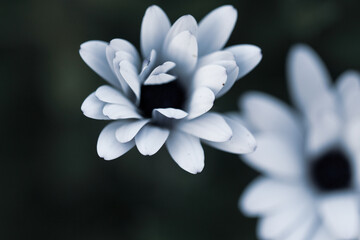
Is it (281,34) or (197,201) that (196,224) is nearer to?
(197,201)

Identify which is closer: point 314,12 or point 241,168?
point 314,12

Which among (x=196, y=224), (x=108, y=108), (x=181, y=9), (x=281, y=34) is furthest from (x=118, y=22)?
(x=108, y=108)

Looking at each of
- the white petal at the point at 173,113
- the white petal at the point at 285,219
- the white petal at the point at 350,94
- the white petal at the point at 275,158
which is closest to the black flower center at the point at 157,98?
the white petal at the point at 173,113

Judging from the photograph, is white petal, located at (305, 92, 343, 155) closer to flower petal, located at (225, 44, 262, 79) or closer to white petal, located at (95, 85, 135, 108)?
flower petal, located at (225, 44, 262, 79)

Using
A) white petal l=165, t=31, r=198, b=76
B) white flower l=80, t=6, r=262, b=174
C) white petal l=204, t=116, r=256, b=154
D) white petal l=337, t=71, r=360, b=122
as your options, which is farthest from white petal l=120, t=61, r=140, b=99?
white petal l=337, t=71, r=360, b=122

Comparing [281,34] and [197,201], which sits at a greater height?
[281,34]

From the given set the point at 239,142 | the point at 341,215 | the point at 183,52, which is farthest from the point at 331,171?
the point at 183,52

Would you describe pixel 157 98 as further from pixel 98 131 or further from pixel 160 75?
pixel 98 131
